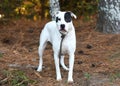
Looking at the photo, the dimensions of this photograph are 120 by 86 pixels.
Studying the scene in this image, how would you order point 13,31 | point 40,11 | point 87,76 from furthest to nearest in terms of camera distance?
point 40,11
point 13,31
point 87,76

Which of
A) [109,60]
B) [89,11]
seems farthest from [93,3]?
[109,60]

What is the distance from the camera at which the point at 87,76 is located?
6.30 meters

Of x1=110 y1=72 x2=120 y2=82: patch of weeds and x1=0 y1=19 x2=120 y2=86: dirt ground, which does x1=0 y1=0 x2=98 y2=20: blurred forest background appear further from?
x1=110 y1=72 x2=120 y2=82: patch of weeds

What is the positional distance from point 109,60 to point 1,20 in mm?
4408

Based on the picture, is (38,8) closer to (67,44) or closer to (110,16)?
(110,16)

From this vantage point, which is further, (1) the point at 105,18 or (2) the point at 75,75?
(1) the point at 105,18

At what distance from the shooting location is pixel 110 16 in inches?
365

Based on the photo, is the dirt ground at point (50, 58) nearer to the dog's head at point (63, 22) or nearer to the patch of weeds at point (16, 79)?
the patch of weeds at point (16, 79)

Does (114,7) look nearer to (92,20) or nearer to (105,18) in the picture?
(105,18)

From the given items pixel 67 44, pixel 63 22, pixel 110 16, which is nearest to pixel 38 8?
pixel 110 16

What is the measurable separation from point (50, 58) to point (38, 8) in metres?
4.06

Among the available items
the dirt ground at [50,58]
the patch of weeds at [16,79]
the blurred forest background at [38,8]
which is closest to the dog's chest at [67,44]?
the dirt ground at [50,58]

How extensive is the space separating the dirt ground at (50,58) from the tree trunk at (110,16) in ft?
0.63

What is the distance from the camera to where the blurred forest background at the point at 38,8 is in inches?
442
